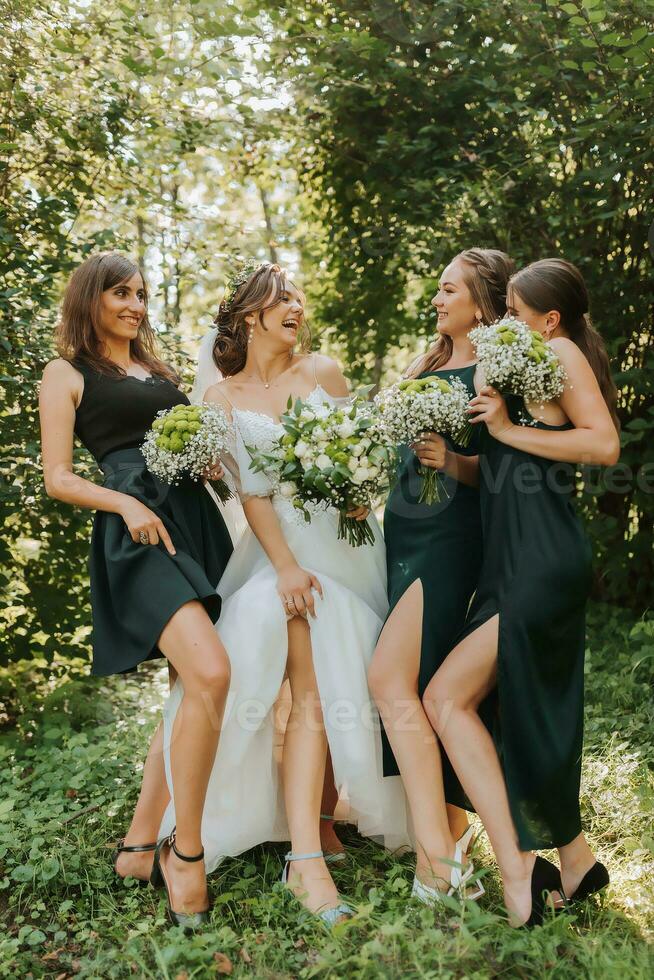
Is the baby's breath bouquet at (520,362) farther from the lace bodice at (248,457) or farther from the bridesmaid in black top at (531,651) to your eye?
the lace bodice at (248,457)

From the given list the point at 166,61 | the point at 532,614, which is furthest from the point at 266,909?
the point at 166,61

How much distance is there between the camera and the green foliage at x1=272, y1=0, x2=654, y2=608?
17.6ft

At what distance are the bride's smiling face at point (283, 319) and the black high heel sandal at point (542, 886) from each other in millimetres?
2307

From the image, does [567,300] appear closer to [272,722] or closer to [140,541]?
[140,541]

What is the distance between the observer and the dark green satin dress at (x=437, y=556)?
327 cm

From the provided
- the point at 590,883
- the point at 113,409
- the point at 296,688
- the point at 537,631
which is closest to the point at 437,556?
the point at 537,631

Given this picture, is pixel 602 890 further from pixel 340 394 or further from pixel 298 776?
pixel 340 394

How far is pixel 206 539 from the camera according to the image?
364 centimetres

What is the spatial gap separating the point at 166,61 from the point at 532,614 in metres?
4.30

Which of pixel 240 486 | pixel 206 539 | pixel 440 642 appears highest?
pixel 240 486

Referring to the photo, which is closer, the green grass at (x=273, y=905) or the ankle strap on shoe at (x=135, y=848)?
the green grass at (x=273, y=905)

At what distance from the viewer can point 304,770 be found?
3.28 m

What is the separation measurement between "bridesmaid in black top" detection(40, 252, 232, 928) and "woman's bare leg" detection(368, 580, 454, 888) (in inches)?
24.3

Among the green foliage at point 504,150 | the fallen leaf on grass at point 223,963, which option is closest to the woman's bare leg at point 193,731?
the fallen leaf on grass at point 223,963
